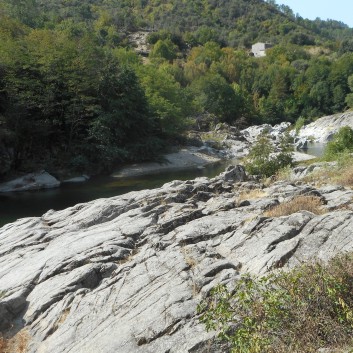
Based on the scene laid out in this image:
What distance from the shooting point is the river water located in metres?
32.2

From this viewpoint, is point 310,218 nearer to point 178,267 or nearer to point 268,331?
point 178,267

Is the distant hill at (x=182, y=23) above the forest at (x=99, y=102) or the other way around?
above

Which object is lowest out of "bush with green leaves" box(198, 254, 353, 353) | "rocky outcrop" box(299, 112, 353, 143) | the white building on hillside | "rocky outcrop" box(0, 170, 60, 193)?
"rocky outcrop" box(0, 170, 60, 193)

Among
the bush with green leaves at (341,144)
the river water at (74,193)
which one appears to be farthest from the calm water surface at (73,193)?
the bush with green leaves at (341,144)

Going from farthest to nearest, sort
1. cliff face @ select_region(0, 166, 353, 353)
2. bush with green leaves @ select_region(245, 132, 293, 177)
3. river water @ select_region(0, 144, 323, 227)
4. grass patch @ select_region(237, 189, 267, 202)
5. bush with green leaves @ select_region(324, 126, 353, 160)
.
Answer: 1. bush with green leaves @ select_region(324, 126, 353, 160)
2. river water @ select_region(0, 144, 323, 227)
3. bush with green leaves @ select_region(245, 132, 293, 177)
4. grass patch @ select_region(237, 189, 267, 202)
5. cliff face @ select_region(0, 166, 353, 353)

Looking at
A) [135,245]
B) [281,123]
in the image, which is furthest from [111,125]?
[281,123]

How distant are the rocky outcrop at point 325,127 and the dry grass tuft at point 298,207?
241ft

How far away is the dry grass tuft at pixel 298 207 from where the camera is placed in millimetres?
14086

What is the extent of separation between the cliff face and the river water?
14.8 metres

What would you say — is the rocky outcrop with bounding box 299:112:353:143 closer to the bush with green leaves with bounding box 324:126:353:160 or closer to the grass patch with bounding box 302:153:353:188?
the bush with green leaves with bounding box 324:126:353:160

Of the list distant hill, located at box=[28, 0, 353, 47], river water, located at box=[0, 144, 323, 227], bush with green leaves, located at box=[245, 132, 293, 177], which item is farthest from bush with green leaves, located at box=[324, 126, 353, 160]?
distant hill, located at box=[28, 0, 353, 47]

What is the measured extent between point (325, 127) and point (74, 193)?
70.7 metres

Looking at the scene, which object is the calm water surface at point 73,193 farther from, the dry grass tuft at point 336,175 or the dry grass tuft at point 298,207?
the dry grass tuft at point 298,207

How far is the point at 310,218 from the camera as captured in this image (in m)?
12.7
